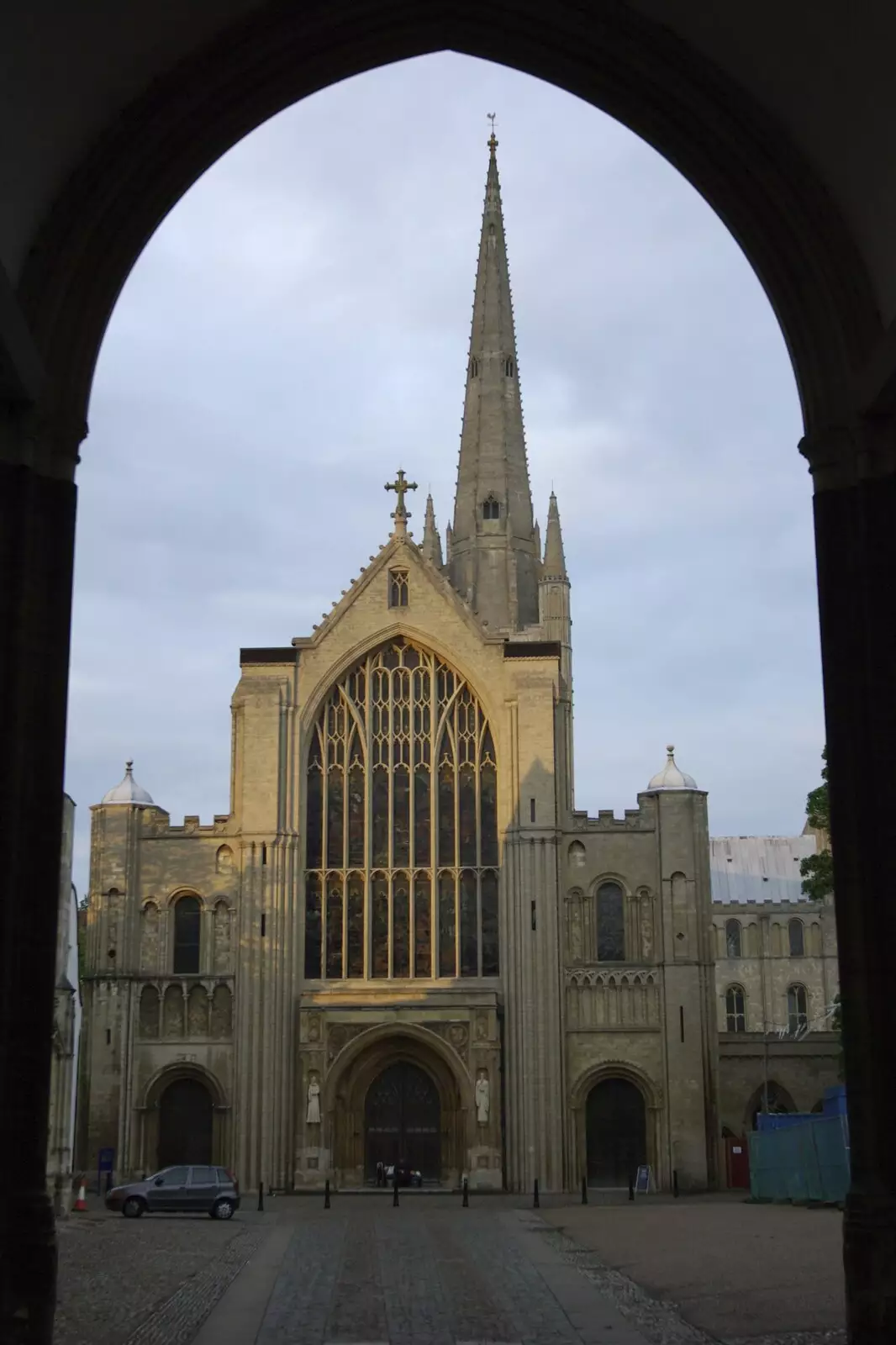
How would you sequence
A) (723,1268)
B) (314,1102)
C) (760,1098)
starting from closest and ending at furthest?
(723,1268) → (314,1102) → (760,1098)

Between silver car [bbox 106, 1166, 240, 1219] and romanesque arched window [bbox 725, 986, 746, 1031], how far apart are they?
50.6m

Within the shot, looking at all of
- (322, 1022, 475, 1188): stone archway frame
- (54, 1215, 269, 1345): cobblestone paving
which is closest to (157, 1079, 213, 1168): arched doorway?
(322, 1022, 475, 1188): stone archway frame

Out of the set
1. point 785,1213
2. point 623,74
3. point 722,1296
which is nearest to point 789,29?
point 623,74

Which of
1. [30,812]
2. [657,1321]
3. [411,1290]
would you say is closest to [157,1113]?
[411,1290]

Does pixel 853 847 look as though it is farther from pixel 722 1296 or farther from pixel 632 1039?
pixel 632 1039

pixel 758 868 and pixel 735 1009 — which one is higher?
pixel 758 868

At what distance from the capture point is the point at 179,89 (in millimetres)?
13758

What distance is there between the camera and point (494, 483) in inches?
2399

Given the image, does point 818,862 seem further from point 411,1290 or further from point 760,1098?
point 760,1098

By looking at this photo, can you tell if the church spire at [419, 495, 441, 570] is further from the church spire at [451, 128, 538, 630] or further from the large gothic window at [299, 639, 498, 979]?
the large gothic window at [299, 639, 498, 979]

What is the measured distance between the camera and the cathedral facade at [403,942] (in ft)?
145

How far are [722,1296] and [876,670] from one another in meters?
8.34

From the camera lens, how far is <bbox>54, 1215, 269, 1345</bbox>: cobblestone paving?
16016 mm

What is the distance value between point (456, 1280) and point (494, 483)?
140 feet
